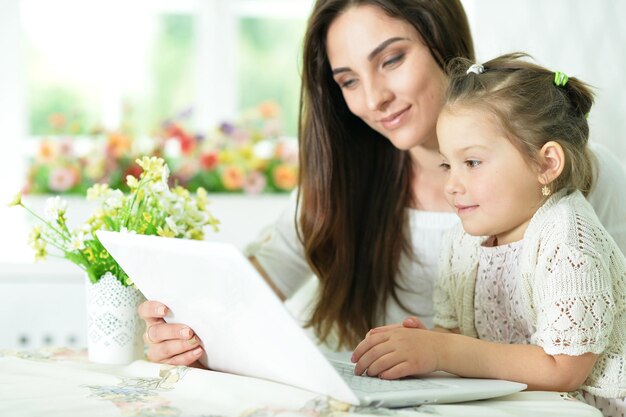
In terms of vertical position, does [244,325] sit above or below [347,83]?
below

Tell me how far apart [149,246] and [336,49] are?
936 millimetres

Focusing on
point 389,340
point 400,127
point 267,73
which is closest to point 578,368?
point 389,340

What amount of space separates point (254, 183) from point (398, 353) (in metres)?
2.51

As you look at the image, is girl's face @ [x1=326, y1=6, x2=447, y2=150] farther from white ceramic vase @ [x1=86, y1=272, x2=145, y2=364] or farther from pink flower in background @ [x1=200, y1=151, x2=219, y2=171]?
pink flower in background @ [x1=200, y1=151, x2=219, y2=171]

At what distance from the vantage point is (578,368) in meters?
1.40

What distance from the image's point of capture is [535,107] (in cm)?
159

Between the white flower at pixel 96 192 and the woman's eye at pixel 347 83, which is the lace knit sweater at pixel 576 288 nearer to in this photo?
the woman's eye at pixel 347 83

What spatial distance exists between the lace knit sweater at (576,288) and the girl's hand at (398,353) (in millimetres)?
184

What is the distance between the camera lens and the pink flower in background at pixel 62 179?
371cm

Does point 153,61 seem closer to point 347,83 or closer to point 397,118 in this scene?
point 347,83

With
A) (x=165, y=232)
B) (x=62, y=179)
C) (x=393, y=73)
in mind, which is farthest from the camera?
(x=62, y=179)

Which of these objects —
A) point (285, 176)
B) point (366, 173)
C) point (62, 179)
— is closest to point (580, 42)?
point (366, 173)

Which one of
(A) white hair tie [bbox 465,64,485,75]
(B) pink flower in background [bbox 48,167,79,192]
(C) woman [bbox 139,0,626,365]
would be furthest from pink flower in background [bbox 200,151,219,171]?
(A) white hair tie [bbox 465,64,485,75]

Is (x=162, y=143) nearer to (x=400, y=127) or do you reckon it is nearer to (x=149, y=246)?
(x=400, y=127)
